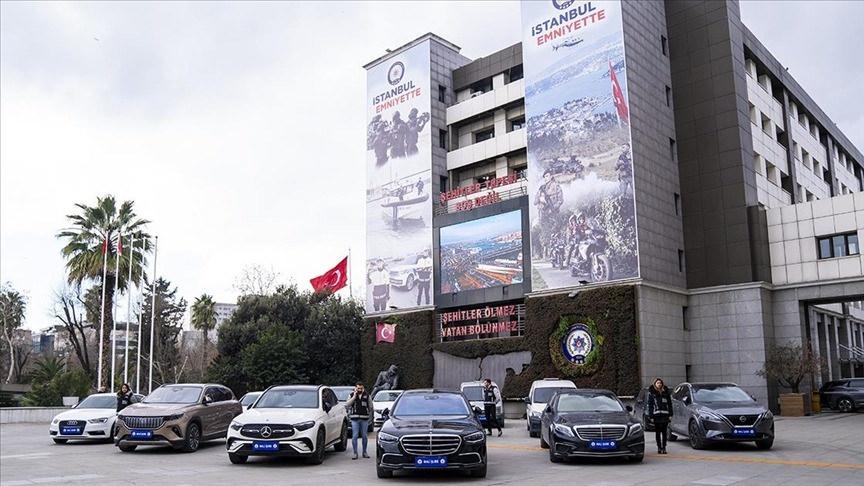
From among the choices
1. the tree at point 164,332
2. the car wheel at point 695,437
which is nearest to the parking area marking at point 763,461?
the car wheel at point 695,437

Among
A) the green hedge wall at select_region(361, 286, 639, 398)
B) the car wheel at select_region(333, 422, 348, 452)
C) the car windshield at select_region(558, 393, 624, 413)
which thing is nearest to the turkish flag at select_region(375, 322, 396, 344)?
the green hedge wall at select_region(361, 286, 639, 398)

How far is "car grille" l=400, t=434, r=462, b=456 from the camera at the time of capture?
12.7 m

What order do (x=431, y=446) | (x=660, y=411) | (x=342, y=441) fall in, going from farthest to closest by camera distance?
(x=342, y=441), (x=660, y=411), (x=431, y=446)

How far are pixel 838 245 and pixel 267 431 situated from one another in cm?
3064

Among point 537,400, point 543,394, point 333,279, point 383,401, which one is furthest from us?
point 333,279

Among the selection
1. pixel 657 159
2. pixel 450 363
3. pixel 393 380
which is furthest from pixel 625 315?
pixel 393 380

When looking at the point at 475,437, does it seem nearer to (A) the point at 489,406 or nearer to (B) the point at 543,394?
(A) the point at 489,406

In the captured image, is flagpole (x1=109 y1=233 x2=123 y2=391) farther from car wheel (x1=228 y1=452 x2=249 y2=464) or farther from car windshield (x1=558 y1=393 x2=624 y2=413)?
car windshield (x1=558 y1=393 x2=624 y2=413)

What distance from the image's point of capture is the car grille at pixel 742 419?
57.3 ft

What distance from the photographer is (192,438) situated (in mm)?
18281

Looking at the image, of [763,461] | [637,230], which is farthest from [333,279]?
A: [763,461]

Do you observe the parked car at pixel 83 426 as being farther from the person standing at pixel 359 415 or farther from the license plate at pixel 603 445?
the license plate at pixel 603 445

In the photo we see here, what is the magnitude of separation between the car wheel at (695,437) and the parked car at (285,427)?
349 inches

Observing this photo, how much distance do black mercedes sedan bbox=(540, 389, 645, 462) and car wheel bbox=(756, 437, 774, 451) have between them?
4.02 m
